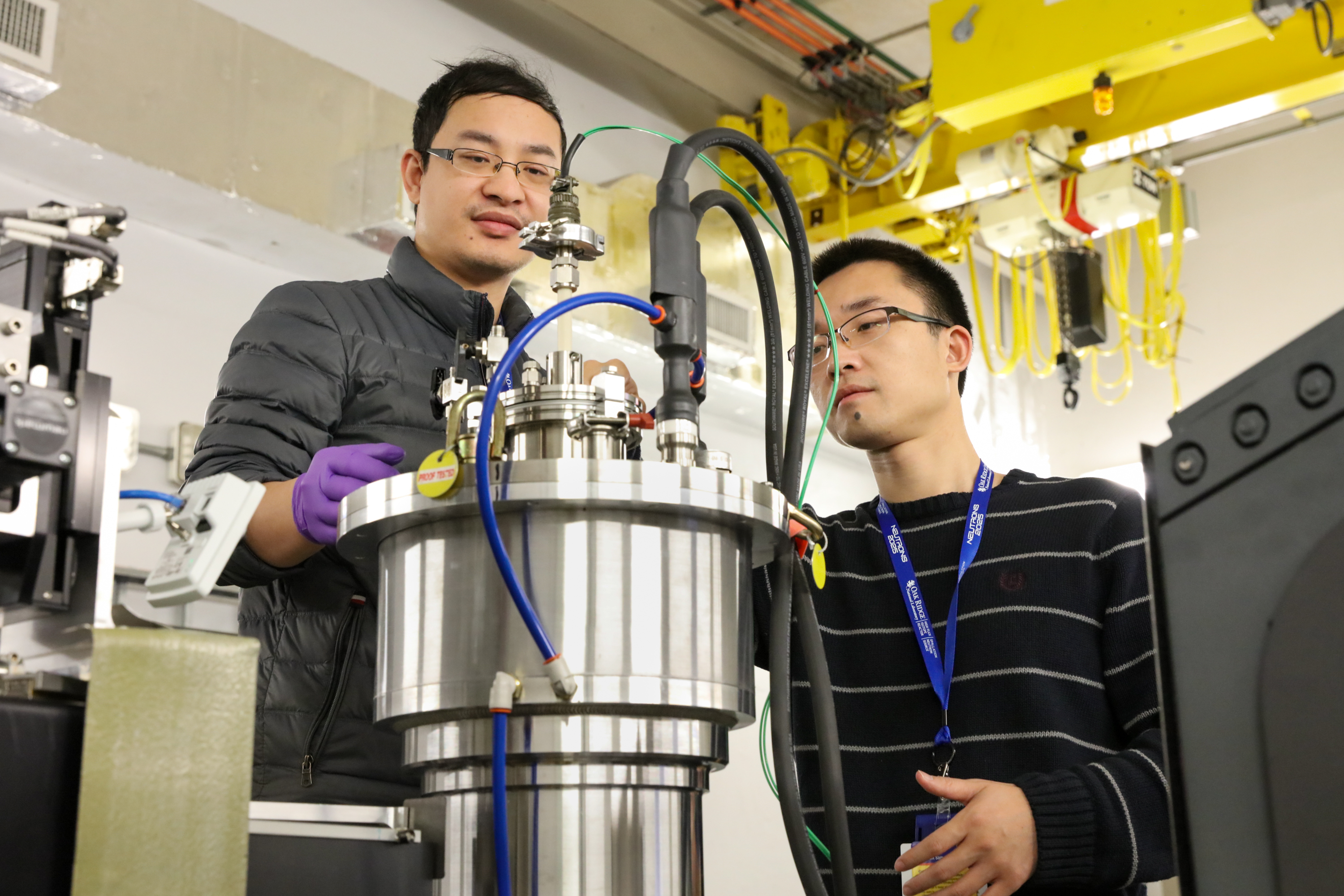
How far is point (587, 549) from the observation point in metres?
0.78

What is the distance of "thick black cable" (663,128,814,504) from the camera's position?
0.93 meters

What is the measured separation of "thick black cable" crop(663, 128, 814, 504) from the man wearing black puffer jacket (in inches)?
12.0

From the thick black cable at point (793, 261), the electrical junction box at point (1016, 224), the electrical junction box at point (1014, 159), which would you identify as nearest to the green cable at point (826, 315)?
the thick black cable at point (793, 261)

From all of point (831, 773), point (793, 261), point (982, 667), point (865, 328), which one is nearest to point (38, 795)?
point (831, 773)

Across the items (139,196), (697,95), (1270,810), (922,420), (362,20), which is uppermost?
(697,95)

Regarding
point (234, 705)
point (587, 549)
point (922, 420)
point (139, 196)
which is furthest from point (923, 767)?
point (139, 196)

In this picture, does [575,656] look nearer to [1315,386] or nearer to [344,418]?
[1315,386]

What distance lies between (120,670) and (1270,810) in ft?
1.67

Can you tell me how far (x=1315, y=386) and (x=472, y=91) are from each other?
130cm

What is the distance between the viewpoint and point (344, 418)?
1.30 meters

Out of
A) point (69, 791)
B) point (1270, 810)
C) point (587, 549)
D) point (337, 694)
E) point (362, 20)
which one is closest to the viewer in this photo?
point (1270, 810)

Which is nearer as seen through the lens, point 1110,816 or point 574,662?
point 574,662

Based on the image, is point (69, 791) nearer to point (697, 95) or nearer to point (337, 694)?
point (337, 694)

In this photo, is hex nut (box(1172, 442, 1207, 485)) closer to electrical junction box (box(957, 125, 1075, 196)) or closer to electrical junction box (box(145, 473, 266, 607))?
electrical junction box (box(145, 473, 266, 607))
